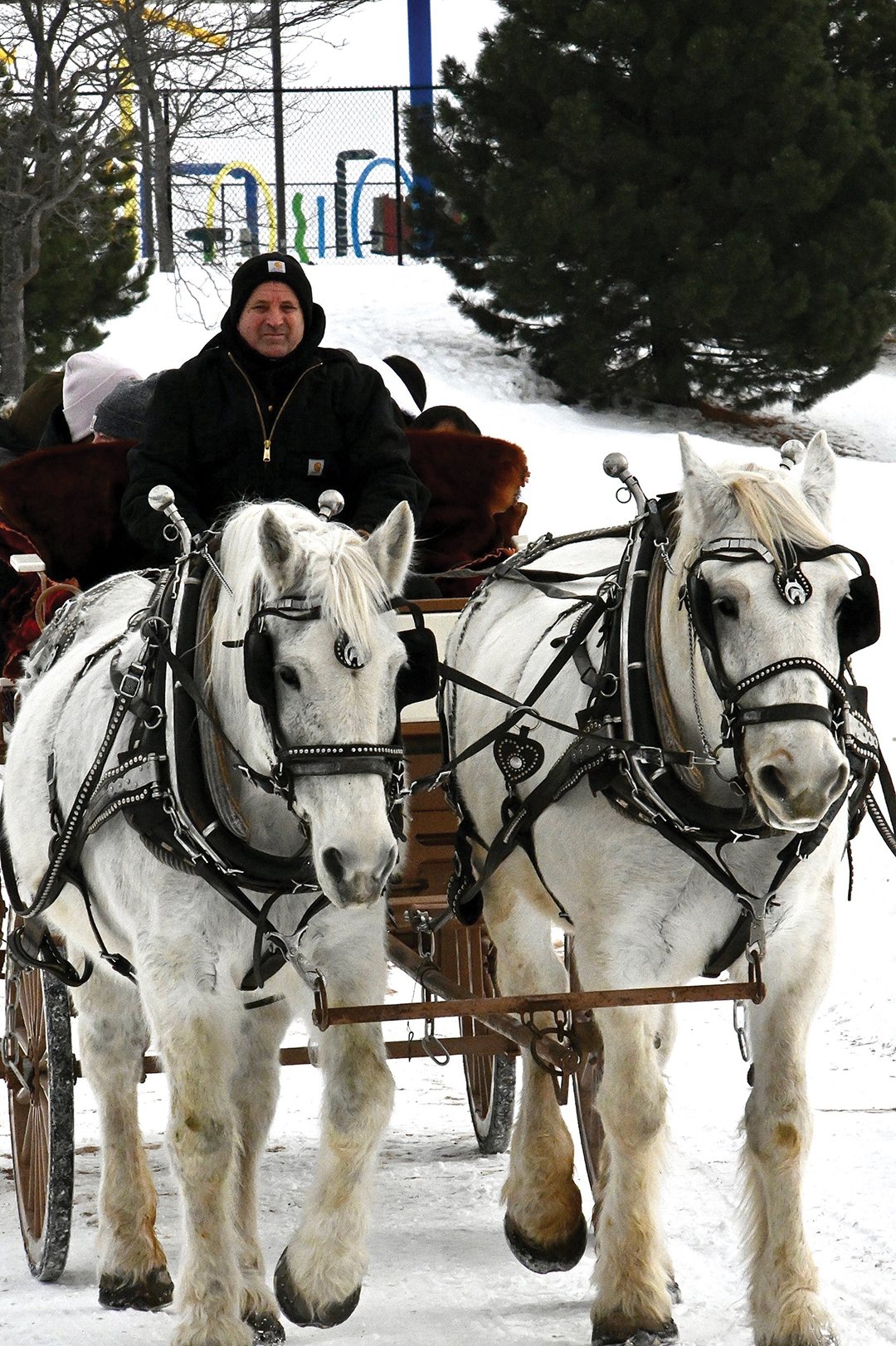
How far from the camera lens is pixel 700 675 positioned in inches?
116

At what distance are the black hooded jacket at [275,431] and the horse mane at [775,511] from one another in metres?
1.38

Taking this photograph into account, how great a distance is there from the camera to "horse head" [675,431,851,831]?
2.58 m

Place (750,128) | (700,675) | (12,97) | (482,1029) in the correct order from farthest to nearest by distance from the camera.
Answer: (750,128)
(12,97)
(482,1029)
(700,675)

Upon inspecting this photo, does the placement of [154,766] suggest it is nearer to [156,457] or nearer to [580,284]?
[156,457]

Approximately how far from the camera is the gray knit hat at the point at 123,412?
513 cm

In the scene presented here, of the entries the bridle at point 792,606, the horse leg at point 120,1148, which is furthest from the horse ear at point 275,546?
the horse leg at point 120,1148

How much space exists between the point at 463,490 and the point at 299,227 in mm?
16021

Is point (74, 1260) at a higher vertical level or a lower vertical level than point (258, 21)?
lower

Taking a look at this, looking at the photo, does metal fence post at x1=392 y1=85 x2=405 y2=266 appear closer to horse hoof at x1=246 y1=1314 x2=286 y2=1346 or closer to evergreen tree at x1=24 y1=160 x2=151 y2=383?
evergreen tree at x1=24 y1=160 x2=151 y2=383

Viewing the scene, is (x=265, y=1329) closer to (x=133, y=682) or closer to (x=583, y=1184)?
(x=133, y=682)

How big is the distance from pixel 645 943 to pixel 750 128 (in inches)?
465

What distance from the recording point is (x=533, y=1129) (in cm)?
386

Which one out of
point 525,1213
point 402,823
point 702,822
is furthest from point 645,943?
point 525,1213

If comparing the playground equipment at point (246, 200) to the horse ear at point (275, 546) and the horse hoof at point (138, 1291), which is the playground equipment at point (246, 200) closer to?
the horse hoof at point (138, 1291)
